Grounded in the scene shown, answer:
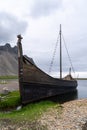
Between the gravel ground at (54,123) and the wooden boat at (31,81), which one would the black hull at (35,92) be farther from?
the gravel ground at (54,123)

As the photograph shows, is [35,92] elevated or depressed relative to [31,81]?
depressed

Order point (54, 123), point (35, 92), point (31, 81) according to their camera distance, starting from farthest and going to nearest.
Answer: point (35, 92), point (31, 81), point (54, 123)

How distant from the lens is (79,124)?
15.7m

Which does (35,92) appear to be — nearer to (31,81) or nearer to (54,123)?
(31,81)

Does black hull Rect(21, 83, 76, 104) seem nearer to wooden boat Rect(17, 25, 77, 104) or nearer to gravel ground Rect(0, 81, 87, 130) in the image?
wooden boat Rect(17, 25, 77, 104)

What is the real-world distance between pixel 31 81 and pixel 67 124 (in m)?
14.1

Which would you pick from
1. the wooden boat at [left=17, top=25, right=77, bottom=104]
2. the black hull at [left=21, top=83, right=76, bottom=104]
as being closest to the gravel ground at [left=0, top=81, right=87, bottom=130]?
the black hull at [left=21, top=83, right=76, bottom=104]

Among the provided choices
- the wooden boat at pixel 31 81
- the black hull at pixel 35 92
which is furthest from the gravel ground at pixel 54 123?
the wooden boat at pixel 31 81

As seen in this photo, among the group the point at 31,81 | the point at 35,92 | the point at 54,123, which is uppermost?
the point at 31,81

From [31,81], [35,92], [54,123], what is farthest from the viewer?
[35,92]

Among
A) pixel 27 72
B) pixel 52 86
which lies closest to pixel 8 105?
pixel 27 72

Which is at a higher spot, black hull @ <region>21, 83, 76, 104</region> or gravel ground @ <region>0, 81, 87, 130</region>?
black hull @ <region>21, 83, 76, 104</region>

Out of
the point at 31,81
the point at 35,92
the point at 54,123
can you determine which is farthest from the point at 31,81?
the point at 54,123

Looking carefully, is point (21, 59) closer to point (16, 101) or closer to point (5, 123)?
point (16, 101)
